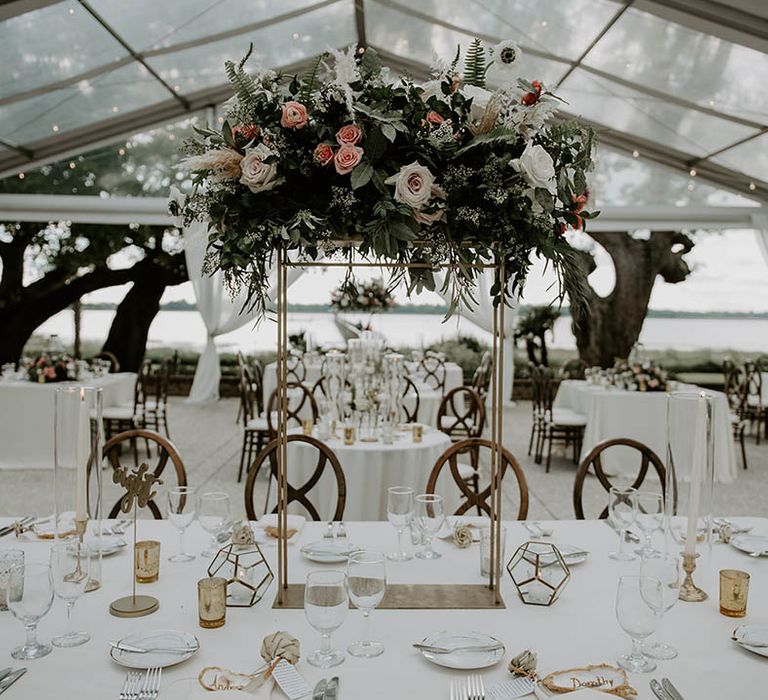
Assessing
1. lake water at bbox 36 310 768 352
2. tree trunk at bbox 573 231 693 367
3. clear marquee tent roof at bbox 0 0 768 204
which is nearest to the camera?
clear marquee tent roof at bbox 0 0 768 204

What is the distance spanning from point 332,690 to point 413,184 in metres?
1.02

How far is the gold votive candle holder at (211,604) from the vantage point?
1.68 m

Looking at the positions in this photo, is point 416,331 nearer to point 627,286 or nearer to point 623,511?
point 627,286

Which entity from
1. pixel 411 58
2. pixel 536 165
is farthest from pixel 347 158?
pixel 411 58

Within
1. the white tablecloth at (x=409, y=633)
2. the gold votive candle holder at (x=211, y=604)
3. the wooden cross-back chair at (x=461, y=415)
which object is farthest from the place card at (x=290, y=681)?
the wooden cross-back chair at (x=461, y=415)

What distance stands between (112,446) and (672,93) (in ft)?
19.8

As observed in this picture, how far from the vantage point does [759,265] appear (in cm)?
1183

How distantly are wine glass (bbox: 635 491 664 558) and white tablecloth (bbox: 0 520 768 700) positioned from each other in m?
0.09

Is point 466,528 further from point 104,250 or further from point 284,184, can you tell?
point 104,250

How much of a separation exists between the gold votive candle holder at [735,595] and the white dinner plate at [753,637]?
0.26 feet

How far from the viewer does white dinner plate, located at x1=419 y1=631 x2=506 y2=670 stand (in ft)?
4.96

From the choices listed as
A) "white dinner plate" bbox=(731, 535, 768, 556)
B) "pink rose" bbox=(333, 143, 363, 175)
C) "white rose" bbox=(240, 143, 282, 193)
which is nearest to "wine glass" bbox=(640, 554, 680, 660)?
"white dinner plate" bbox=(731, 535, 768, 556)

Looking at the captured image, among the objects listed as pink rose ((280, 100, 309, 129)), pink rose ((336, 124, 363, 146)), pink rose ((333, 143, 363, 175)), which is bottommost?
pink rose ((333, 143, 363, 175))

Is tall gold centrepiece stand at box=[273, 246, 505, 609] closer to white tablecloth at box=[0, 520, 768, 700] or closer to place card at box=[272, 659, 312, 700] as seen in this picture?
white tablecloth at box=[0, 520, 768, 700]
